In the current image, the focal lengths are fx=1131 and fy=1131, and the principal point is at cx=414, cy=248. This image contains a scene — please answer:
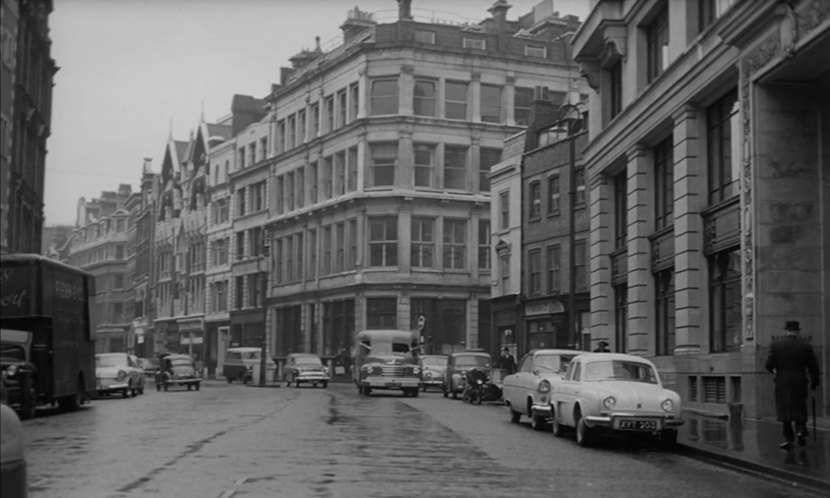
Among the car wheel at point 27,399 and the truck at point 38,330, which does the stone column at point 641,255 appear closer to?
the truck at point 38,330

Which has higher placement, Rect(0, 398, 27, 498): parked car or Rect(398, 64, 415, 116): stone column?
Rect(398, 64, 415, 116): stone column

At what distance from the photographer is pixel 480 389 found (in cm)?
3509

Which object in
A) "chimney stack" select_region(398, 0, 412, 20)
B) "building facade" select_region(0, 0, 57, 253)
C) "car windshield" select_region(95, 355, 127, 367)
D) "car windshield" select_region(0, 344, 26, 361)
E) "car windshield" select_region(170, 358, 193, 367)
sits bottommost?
"car windshield" select_region(170, 358, 193, 367)

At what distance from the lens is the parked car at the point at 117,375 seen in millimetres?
39031

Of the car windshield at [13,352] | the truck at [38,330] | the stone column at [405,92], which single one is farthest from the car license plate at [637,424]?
the stone column at [405,92]

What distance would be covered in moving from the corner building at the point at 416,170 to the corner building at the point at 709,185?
29485 millimetres

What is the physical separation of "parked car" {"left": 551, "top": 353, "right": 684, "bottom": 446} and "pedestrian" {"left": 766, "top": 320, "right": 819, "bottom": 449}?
1.76 m

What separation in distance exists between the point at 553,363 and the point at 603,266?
1273 cm

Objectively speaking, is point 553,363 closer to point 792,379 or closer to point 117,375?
point 792,379

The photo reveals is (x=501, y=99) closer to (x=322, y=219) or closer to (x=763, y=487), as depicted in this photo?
(x=322, y=219)

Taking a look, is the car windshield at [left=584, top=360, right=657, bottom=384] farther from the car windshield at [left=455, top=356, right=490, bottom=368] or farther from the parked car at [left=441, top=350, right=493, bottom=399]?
the car windshield at [left=455, top=356, right=490, bottom=368]

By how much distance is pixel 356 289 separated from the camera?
6575cm

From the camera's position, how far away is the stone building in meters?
124

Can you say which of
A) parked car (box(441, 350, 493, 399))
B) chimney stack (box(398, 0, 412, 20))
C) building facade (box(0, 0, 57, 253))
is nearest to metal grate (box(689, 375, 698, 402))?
parked car (box(441, 350, 493, 399))
